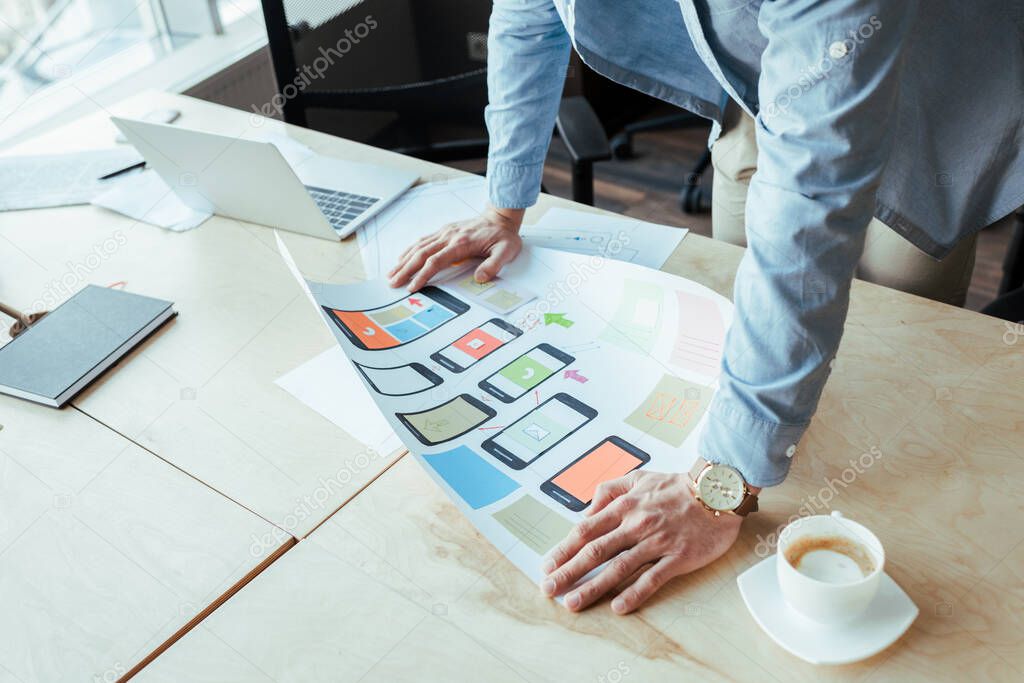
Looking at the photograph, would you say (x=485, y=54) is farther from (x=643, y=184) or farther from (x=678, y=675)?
(x=678, y=675)

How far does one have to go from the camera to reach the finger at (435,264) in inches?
50.7

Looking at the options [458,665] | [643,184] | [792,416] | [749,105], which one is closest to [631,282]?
[749,105]

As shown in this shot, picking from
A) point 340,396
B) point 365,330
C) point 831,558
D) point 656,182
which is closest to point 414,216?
point 365,330

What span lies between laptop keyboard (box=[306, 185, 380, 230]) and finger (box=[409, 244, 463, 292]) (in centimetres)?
23

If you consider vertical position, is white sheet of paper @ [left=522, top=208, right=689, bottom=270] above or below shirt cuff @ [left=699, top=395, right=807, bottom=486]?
below

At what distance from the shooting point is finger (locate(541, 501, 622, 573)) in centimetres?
88

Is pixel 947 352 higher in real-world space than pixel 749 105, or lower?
lower

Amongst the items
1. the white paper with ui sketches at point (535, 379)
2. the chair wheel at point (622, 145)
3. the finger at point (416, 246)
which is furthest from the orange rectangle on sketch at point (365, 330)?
the chair wheel at point (622, 145)

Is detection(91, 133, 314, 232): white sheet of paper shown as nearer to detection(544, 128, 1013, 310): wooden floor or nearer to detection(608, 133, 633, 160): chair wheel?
detection(544, 128, 1013, 310): wooden floor

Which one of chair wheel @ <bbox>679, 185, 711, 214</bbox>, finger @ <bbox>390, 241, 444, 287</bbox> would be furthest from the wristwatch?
chair wheel @ <bbox>679, 185, 711, 214</bbox>

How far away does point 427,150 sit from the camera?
79.7 inches

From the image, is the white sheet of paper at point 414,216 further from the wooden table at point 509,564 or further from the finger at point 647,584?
the finger at point 647,584

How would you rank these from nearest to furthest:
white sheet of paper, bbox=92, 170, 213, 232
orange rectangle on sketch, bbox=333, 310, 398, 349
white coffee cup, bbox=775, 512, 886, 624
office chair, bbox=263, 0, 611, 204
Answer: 1. white coffee cup, bbox=775, 512, 886, 624
2. orange rectangle on sketch, bbox=333, 310, 398, 349
3. white sheet of paper, bbox=92, 170, 213, 232
4. office chair, bbox=263, 0, 611, 204

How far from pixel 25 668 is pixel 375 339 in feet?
1.75
